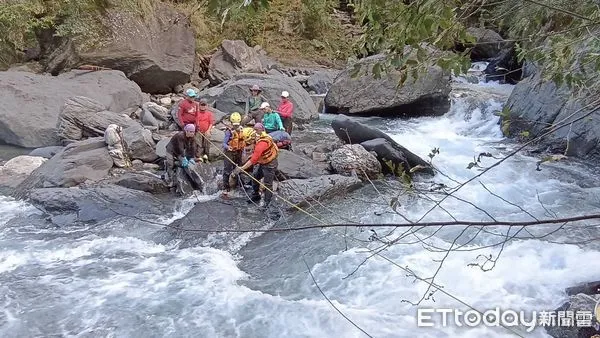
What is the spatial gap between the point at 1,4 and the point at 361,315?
42.6 feet

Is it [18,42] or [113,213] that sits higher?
[18,42]

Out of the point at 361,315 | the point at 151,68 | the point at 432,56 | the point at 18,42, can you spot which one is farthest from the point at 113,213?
the point at 18,42

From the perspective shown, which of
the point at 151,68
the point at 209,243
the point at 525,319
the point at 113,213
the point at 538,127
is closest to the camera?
the point at 525,319

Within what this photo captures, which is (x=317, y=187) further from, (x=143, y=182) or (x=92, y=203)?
(x=92, y=203)

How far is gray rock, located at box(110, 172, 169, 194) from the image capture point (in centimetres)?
834

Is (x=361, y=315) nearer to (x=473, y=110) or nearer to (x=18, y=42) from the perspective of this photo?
(x=473, y=110)

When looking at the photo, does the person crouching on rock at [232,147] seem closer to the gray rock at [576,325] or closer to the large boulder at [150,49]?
the gray rock at [576,325]

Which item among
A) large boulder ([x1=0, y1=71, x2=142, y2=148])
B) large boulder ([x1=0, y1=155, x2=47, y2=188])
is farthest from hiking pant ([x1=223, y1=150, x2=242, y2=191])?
large boulder ([x1=0, y1=71, x2=142, y2=148])

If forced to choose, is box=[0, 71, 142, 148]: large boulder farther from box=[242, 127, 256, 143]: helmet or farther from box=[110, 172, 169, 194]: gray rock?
box=[242, 127, 256, 143]: helmet

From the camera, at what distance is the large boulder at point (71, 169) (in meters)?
8.41

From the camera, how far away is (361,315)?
5102 millimetres

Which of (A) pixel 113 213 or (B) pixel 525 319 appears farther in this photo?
(A) pixel 113 213

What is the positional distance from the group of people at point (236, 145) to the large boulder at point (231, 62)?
245 inches

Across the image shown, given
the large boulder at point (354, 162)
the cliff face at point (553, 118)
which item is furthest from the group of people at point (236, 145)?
the cliff face at point (553, 118)
